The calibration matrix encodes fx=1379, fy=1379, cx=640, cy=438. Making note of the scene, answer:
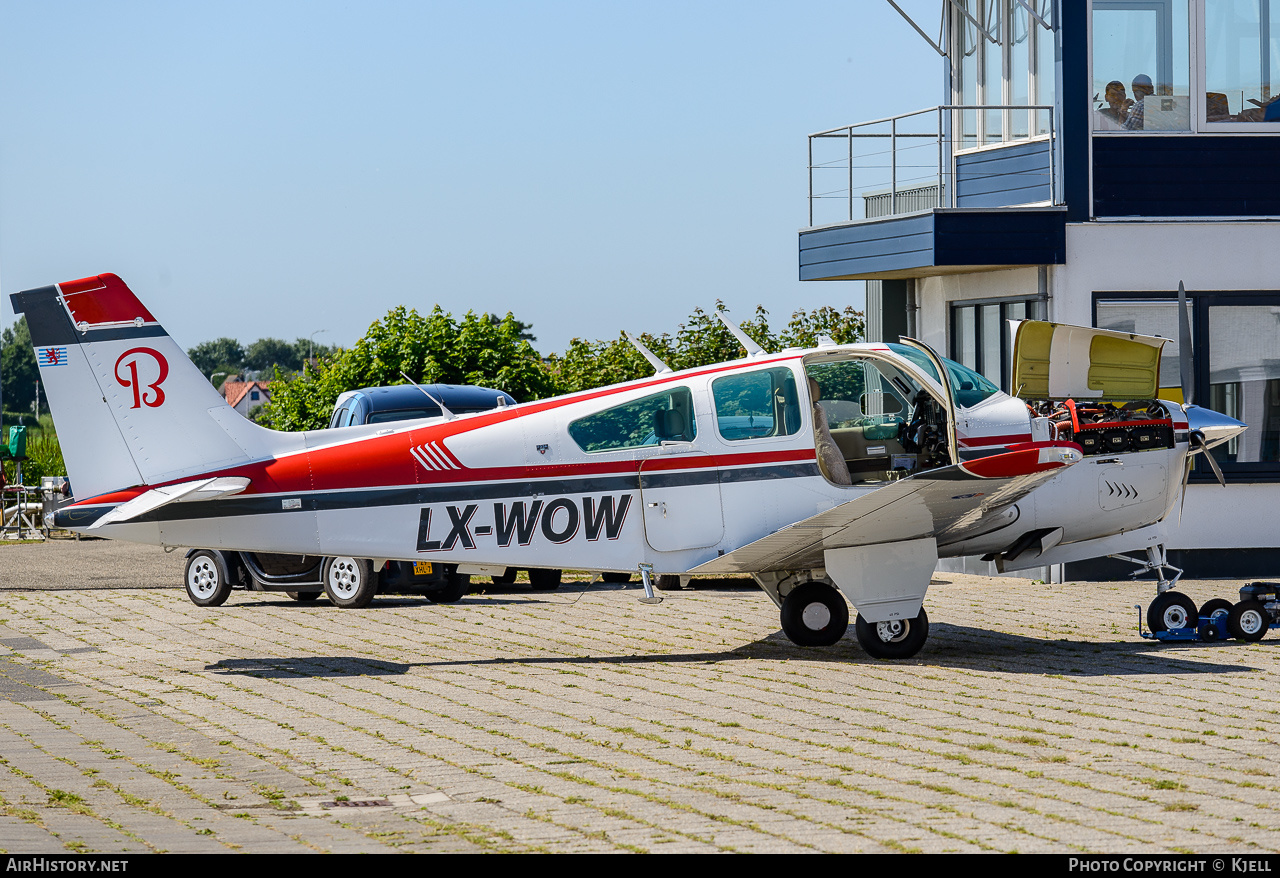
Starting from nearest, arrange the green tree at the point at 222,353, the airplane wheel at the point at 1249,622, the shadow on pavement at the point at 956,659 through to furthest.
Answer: the shadow on pavement at the point at 956,659
the airplane wheel at the point at 1249,622
the green tree at the point at 222,353

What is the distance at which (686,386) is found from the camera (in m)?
10.1

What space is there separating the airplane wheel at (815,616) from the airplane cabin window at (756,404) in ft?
5.21

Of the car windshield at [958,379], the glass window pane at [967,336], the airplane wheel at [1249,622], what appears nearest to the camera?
the car windshield at [958,379]

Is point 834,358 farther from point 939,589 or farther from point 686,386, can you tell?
point 939,589

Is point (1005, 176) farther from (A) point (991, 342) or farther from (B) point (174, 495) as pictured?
(B) point (174, 495)

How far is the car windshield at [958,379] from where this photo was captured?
992cm

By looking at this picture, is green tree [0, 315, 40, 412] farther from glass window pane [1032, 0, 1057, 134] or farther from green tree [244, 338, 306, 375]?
glass window pane [1032, 0, 1057, 134]

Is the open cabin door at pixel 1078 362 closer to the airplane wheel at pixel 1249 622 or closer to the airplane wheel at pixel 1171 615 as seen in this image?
the airplane wheel at pixel 1171 615

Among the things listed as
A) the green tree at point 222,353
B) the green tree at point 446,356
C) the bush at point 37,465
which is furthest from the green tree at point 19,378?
the green tree at point 446,356

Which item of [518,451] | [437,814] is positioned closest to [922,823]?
[437,814]

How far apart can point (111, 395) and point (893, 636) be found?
19.3 ft

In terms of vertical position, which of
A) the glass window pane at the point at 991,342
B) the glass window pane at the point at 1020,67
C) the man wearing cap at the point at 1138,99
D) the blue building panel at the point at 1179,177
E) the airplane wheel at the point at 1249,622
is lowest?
the airplane wheel at the point at 1249,622

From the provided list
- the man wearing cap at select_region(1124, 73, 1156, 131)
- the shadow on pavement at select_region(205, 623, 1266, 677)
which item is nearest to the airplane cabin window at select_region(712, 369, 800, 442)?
the shadow on pavement at select_region(205, 623, 1266, 677)

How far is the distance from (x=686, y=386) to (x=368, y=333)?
18381mm
